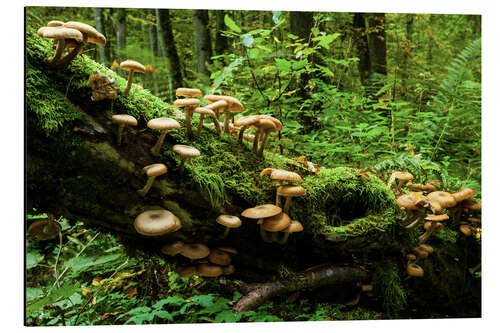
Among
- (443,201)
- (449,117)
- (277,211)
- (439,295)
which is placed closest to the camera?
(277,211)

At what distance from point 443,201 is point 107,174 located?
2547 millimetres

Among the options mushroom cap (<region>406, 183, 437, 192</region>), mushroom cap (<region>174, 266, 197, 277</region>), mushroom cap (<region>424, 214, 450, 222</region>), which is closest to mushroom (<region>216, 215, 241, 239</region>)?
mushroom cap (<region>174, 266, 197, 277</region>)

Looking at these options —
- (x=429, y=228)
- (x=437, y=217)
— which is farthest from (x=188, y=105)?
(x=429, y=228)

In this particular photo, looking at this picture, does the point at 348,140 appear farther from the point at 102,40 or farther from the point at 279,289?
the point at 102,40

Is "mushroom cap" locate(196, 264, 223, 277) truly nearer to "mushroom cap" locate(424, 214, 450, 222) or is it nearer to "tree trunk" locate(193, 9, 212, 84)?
"mushroom cap" locate(424, 214, 450, 222)

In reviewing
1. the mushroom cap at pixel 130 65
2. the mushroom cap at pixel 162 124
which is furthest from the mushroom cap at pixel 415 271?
the mushroom cap at pixel 130 65

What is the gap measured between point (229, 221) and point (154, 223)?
18.5 inches

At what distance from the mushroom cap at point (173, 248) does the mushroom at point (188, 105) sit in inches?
30.4

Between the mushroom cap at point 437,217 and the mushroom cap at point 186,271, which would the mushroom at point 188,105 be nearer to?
the mushroom cap at point 186,271

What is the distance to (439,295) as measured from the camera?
270 centimetres

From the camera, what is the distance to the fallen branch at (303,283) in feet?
6.86

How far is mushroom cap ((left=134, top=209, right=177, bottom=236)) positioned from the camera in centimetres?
160
